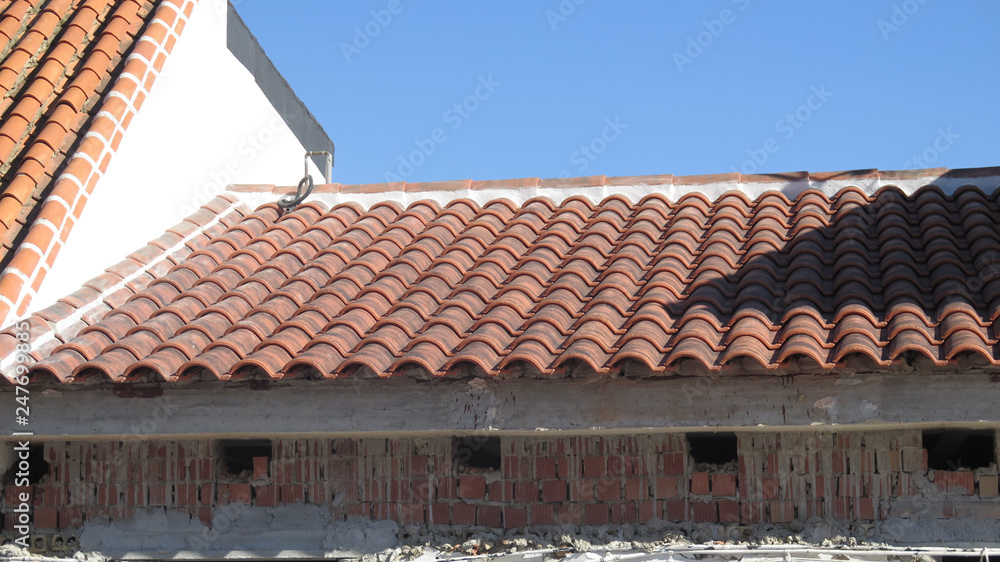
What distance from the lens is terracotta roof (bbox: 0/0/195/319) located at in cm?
615

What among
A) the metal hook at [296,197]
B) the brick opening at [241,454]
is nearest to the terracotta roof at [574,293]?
the metal hook at [296,197]

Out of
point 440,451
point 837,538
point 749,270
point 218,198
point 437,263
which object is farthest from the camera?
point 218,198

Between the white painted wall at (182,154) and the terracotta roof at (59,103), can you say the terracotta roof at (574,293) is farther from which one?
the terracotta roof at (59,103)

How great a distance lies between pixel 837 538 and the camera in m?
5.17

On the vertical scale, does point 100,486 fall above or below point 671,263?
below

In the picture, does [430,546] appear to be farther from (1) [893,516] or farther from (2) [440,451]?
(1) [893,516]

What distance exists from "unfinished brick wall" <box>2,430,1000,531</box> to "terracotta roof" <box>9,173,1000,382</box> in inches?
21.4

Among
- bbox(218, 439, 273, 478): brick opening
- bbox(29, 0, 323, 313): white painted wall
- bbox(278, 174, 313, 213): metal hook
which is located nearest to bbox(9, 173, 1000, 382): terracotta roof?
bbox(278, 174, 313, 213): metal hook

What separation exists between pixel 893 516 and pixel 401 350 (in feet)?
8.73

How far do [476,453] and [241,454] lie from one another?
145 cm

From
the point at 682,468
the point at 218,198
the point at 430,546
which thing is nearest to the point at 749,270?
the point at 682,468

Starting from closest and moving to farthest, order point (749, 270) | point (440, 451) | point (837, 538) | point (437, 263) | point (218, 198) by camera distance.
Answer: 1. point (837, 538)
2. point (440, 451)
3. point (749, 270)
4. point (437, 263)
5. point (218, 198)

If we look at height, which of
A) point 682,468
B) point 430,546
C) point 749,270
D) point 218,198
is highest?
point 218,198

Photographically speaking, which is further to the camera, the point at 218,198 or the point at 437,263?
the point at 218,198
